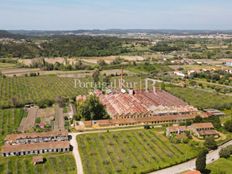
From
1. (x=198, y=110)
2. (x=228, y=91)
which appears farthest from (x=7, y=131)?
(x=228, y=91)

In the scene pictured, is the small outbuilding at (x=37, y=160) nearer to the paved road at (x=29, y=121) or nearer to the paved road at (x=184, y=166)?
the paved road at (x=29, y=121)

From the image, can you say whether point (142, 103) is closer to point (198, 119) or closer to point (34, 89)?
point (198, 119)

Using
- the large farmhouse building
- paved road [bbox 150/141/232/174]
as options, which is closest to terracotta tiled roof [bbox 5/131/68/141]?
the large farmhouse building

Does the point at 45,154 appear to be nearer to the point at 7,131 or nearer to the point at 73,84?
the point at 7,131

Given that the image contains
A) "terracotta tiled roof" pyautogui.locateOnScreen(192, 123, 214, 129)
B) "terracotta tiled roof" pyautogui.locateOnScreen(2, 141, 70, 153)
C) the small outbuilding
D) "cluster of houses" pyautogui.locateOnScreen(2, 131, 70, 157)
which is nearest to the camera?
the small outbuilding

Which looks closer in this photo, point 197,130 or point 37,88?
point 197,130

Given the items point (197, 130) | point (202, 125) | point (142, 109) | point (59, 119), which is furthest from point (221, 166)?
point (59, 119)

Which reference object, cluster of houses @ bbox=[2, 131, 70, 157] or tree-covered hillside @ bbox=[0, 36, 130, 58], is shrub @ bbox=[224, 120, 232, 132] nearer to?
cluster of houses @ bbox=[2, 131, 70, 157]
